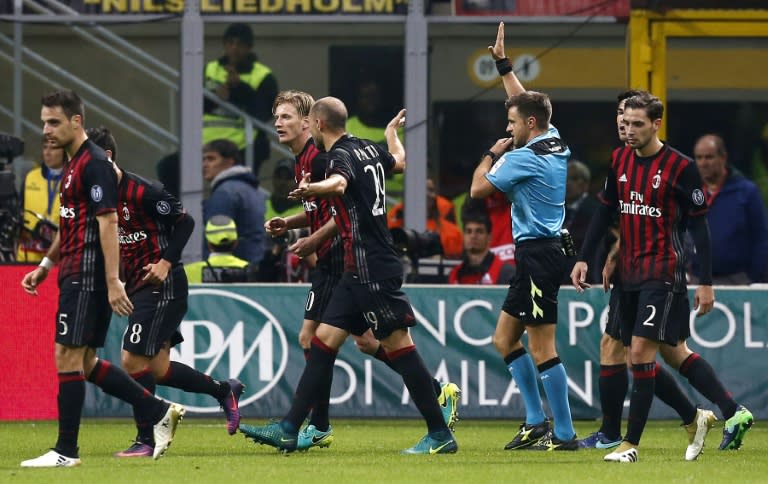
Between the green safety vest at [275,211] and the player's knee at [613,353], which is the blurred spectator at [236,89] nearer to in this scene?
the green safety vest at [275,211]

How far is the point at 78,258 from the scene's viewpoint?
365 inches

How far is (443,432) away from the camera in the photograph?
9945mm

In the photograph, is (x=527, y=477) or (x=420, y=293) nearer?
(x=527, y=477)

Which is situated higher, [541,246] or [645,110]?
[645,110]

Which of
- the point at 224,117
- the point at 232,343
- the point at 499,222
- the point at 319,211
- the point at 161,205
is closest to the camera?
the point at 161,205

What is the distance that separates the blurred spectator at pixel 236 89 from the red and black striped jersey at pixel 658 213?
6700mm

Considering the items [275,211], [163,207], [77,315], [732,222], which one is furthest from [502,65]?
[275,211]

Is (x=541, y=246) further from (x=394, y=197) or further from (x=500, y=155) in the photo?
(x=394, y=197)

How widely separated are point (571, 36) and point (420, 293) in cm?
385

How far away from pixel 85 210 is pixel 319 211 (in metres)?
1.78

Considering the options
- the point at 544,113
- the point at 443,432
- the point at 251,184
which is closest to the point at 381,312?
the point at 443,432

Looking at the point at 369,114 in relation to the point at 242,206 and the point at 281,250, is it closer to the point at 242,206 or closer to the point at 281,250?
the point at 242,206

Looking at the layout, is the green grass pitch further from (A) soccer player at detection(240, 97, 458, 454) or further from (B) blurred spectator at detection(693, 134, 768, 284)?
(B) blurred spectator at detection(693, 134, 768, 284)

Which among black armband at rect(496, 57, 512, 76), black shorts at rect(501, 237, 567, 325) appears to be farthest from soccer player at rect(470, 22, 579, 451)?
black armband at rect(496, 57, 512, 76)
